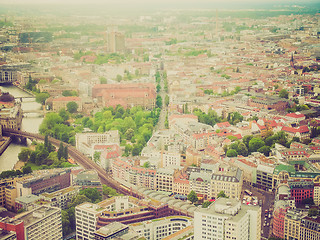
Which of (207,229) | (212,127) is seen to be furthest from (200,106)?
(207,229)

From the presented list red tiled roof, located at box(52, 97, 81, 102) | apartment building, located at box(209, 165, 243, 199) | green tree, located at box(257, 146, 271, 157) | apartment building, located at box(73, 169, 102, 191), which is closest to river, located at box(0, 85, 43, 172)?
red tiled roof, located at box(52, 97, 81, 102)

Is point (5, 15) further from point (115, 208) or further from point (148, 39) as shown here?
point (148, 39)

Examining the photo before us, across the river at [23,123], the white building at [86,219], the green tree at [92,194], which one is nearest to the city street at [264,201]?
the white building at [86,219]

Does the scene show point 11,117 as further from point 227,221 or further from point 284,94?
point 227,221

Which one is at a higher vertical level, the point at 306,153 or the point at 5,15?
the point at 5,15

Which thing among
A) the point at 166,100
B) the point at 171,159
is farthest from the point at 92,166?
the point at 166,100
